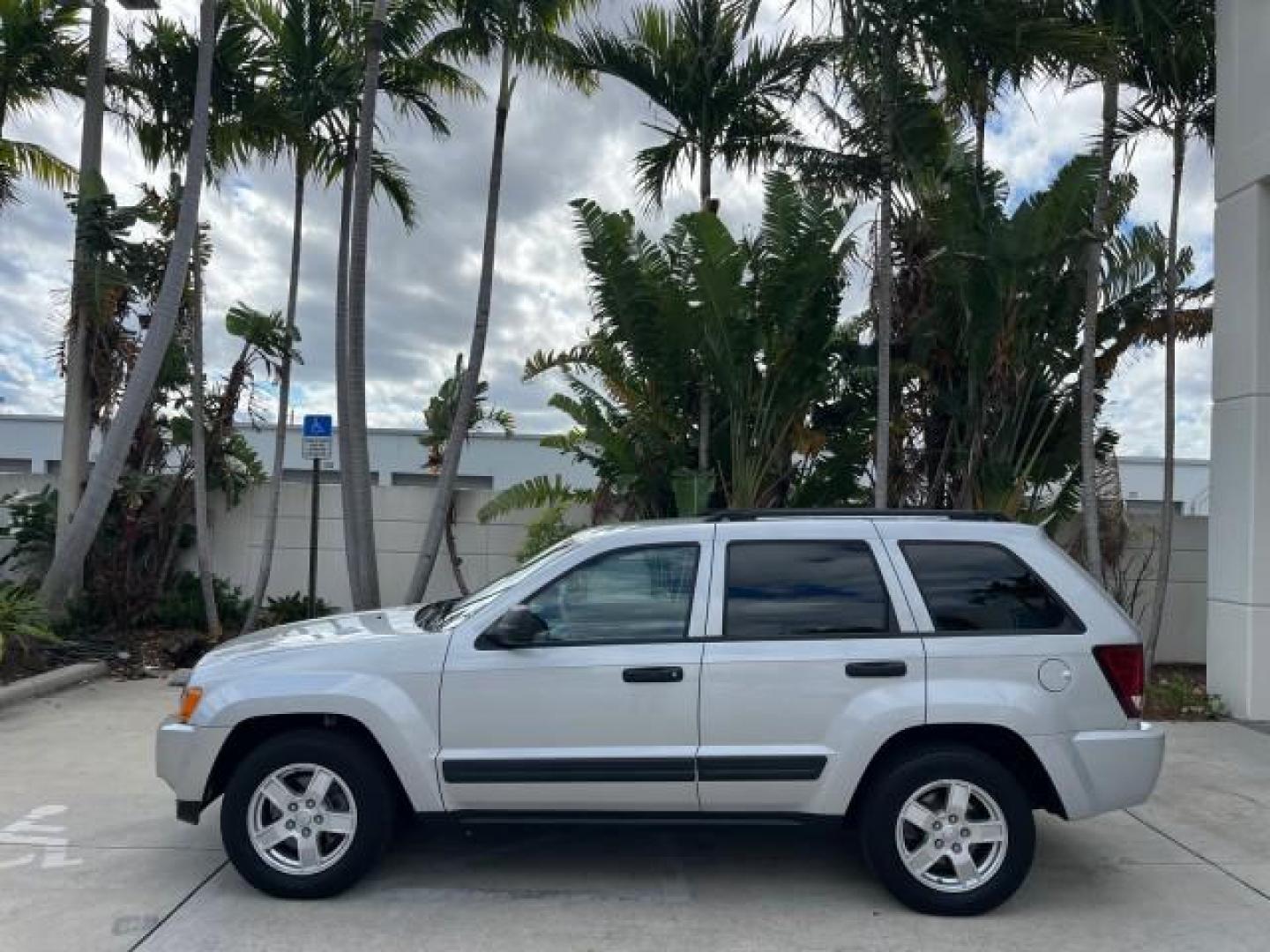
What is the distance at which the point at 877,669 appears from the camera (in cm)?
447

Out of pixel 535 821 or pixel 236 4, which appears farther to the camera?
pixel 236 4

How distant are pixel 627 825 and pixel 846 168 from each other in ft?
25.3

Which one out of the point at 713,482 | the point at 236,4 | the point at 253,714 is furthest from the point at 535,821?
the point at 236,4

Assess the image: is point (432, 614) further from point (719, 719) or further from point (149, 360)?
point (149, 360)

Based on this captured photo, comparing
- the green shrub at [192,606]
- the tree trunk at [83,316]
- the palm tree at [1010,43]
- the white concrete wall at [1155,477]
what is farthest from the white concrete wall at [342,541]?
the white concrete wall at [1155,477]

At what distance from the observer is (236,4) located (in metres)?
10.9

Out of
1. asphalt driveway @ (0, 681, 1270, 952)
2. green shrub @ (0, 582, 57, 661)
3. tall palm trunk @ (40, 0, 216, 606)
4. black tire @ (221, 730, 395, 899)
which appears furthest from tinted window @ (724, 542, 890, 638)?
tall palm trunk @ (40, 0, 216, 606)

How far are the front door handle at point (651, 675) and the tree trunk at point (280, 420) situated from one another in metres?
8.20

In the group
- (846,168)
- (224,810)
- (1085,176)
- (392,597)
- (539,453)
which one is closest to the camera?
(224,810)

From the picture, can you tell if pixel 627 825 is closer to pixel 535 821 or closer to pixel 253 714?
pixel 535 821

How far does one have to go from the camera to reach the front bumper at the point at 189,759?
4.56 metres

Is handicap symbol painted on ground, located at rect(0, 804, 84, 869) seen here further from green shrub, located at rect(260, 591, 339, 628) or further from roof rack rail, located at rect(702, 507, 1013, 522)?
green shrub, located at rect(260, 591, 339, 628)

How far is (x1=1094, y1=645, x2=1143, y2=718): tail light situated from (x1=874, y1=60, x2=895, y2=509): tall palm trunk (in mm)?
5200

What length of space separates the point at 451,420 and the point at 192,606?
143 inches
